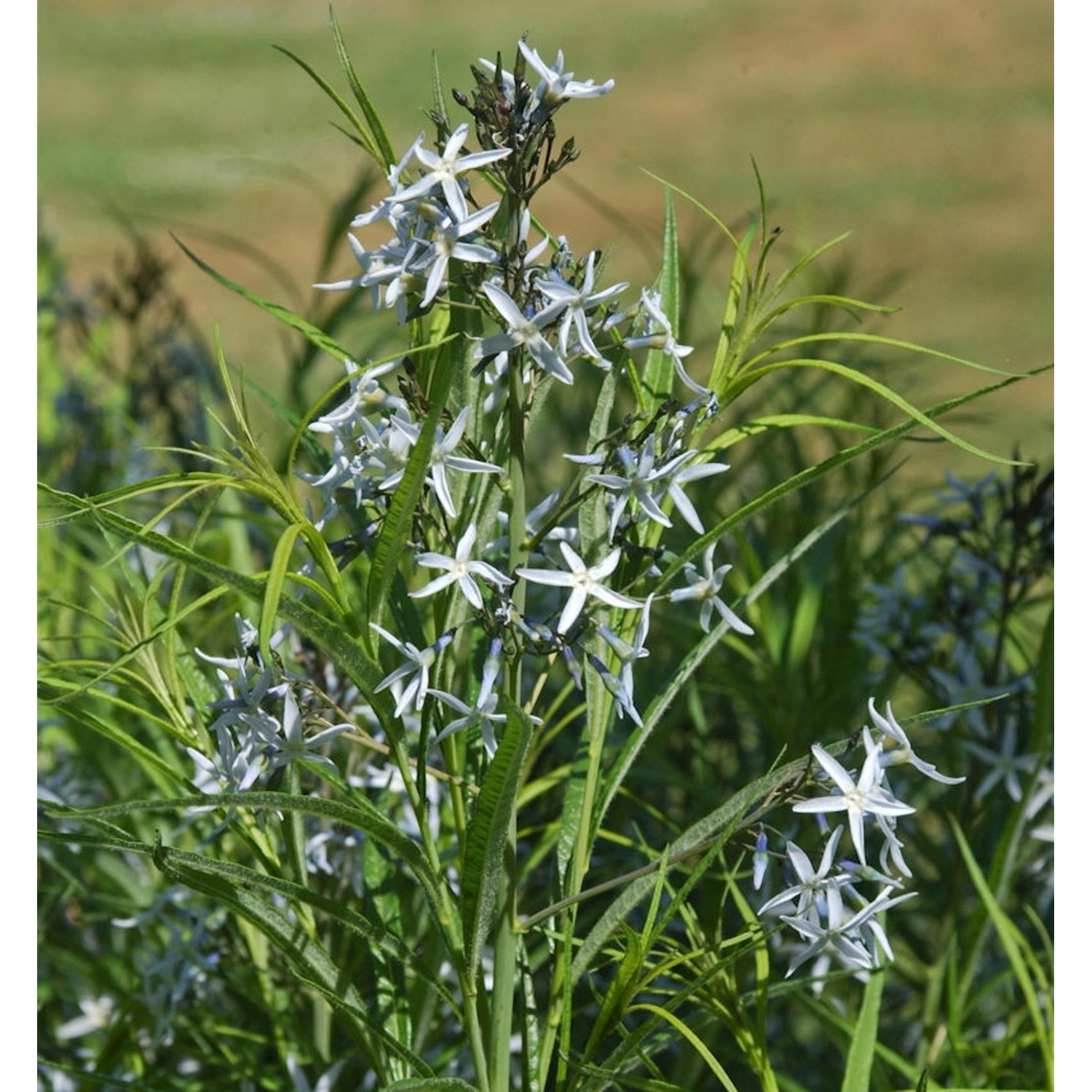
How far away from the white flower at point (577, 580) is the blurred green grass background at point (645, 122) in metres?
4.01

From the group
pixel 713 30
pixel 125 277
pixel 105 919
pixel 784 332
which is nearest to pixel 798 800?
pixel 105 919

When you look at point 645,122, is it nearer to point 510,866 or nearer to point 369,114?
point 369,114

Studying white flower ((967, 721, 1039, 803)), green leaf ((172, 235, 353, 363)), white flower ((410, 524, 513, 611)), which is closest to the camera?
white flower ((410, 524, 513, 611))

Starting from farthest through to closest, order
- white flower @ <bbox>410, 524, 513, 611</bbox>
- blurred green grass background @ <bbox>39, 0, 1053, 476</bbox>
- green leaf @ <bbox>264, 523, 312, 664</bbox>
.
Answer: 1. blurred green grass background @ <bbox>39, 0, 1053, 476</bbox>
2. white flower @ <bbox>410, 524, 513, 611</bbox>
3. green leaf @ <bbox>264, 523, 312, 664</bbox>

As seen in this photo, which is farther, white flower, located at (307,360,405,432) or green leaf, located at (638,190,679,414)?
green leaf, located at (638,190,679,414)

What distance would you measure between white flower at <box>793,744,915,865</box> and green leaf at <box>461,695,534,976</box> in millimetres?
144

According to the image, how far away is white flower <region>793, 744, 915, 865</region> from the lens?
0.72 meters

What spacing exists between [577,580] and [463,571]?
0.06 meters

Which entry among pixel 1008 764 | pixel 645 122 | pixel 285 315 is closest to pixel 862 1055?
pixel 1008 764

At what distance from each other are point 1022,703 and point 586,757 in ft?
2.00

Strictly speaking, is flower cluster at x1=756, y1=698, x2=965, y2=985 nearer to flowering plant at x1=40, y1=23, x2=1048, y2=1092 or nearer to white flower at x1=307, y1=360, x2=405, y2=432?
flowering plant at x1=40, y1=23, x2=1048, y2=1092

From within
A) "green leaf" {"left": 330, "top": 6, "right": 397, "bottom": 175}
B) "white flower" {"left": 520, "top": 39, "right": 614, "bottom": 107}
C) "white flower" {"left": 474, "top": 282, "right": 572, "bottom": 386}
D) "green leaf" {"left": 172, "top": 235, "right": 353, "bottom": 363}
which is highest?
"green leaf" {"left": 330, "top": 6, "right": 397, "bottom": 175}

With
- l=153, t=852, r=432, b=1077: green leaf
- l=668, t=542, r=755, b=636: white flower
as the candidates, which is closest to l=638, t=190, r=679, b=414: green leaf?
l=668, t=542, r=755, b=636: white flower

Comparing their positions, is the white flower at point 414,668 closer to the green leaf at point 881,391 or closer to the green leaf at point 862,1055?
the green leaf at point 881,391
